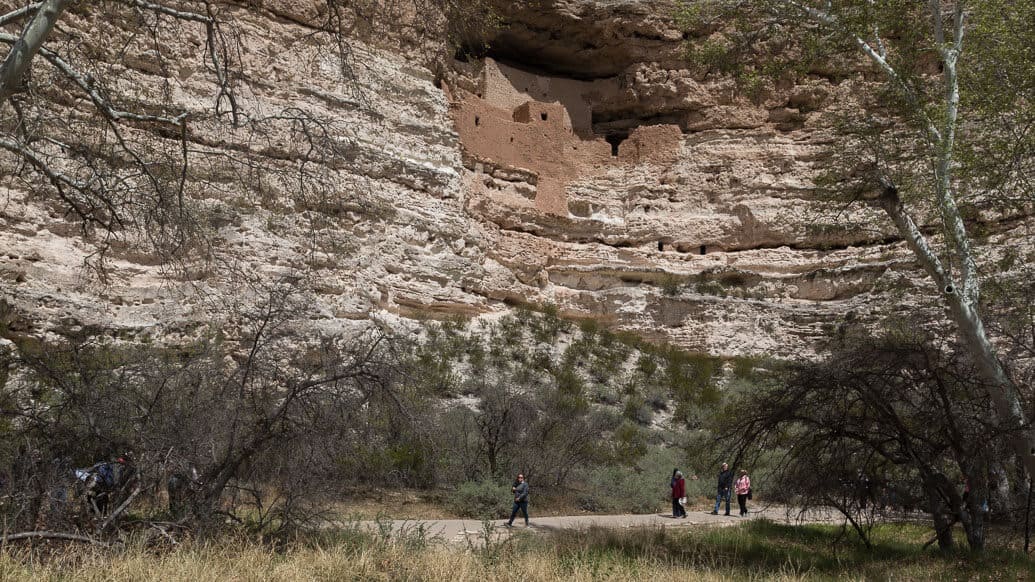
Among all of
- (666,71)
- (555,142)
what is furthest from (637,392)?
(666,71)

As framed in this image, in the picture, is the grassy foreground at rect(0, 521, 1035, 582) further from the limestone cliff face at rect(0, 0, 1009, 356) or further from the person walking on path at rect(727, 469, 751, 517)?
the limestone cliff face at rect(0, 0, 1009, 356)

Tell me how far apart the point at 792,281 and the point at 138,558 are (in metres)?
17.9

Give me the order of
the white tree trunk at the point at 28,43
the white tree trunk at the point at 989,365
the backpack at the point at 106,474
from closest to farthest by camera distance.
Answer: the white tree trunk at the point at 28,43 → the backpack at the point at 106,474 → the white tree trunk at the point at 989,365

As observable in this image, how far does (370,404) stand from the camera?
21.1ft

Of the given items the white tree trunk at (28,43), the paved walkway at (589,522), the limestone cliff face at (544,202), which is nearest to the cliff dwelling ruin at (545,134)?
the limestone cliff face at (544,202)

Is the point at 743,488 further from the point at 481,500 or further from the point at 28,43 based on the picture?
the point at 28,43

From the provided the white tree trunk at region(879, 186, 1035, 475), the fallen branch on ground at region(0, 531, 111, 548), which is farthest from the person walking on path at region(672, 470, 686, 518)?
the fallen branch on ground at region(0, 531, 111, 548)

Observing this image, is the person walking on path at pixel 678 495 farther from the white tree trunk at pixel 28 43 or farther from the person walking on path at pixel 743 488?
the white tree trunk at pixel 28 43

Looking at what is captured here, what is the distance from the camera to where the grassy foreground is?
15.2ft

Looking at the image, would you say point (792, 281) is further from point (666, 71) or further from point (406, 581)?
point (406, 581)

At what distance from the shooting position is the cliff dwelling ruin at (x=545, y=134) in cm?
1989

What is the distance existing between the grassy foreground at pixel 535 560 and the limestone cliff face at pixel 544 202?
770 cm

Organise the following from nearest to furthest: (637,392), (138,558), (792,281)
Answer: (138,558) < (637,392) < (792,281)

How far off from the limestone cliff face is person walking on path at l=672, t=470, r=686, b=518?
19.7 ft
